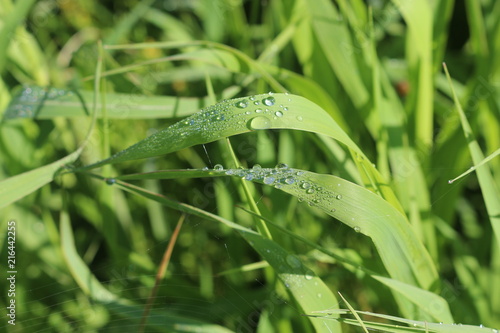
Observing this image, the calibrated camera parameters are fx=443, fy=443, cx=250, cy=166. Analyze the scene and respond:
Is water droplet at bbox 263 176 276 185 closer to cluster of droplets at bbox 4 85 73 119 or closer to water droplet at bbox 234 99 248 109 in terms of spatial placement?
water droplet at bbox 234 99 248 109

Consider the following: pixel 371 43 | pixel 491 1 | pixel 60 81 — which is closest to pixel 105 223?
pixel 60 81

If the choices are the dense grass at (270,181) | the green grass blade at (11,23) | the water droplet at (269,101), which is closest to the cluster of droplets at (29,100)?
the dense grass at (270,181)

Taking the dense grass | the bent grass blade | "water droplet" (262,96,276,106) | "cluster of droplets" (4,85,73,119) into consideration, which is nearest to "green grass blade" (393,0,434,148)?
the dense grass

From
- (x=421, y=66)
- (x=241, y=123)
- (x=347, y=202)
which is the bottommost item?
(x=347, y=202)

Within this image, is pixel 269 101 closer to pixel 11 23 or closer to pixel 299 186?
pixel 299 186

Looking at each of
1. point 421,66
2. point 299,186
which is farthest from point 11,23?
point 421,66

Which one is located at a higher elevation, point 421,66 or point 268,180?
point 421,66
